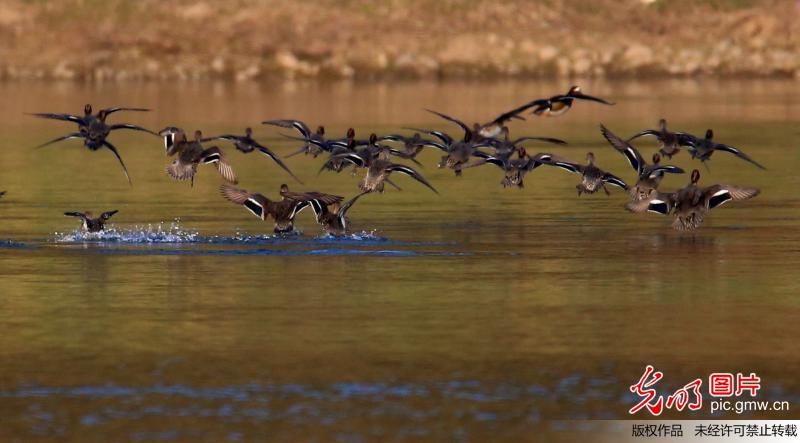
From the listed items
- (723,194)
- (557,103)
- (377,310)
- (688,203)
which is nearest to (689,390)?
(377,310)

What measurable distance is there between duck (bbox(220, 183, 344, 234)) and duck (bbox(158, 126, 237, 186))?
92 centimetres

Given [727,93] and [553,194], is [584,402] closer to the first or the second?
[553,194]

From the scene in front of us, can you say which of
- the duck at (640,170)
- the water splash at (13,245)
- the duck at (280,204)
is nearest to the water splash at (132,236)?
the water splash at (13,245)

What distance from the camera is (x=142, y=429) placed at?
2041 centimetres

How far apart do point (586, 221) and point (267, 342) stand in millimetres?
15435

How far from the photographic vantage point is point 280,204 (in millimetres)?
35750

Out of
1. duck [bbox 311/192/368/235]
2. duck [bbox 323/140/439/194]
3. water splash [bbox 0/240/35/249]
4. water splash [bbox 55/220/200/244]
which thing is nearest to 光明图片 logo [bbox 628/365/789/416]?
duck [bbox 311/192/368/235]

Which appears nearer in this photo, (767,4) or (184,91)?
(184,91)

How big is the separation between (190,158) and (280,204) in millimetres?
2267

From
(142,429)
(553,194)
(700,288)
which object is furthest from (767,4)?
(142,429)

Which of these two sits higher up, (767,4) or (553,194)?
(767,4)

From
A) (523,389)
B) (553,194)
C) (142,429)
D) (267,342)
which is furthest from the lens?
(553,194)

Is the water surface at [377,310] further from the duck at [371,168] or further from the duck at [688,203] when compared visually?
the duck at [371,168]

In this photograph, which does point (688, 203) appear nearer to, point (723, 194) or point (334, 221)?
point (723, 194)
